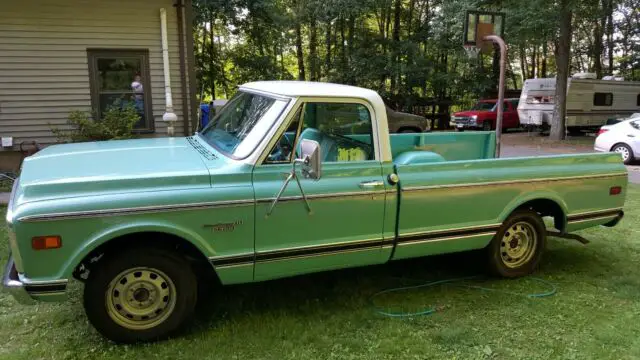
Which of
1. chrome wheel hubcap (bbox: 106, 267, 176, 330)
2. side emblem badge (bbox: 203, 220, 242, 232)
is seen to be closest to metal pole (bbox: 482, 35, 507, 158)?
side emblem badge (bbox: 203, 220, 242, 232)

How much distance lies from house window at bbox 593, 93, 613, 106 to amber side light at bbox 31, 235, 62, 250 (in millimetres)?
24187

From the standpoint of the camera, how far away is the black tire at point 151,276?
11.2ft

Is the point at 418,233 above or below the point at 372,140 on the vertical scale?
below

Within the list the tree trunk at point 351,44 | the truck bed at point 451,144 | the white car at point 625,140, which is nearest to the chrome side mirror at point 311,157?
the truck bed at point 451,144

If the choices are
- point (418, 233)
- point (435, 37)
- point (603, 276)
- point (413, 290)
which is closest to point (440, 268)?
point (413, 290)

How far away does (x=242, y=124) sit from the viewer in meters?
4.18

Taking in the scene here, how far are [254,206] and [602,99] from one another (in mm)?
23768

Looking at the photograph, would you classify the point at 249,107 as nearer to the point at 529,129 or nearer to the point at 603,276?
the point at 603,276

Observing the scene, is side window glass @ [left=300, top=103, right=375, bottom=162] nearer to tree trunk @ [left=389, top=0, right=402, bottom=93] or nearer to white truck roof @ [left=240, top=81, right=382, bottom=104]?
white truck roof @ [left=240, top=81, right=382, bottom=104]

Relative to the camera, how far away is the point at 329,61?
88.9ft

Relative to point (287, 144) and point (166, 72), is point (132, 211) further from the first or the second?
point (166, 72)

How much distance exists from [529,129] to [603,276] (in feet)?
66.9

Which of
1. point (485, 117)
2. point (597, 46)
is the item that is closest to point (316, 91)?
point (485, 117)

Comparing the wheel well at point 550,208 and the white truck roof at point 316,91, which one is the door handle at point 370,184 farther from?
the wheel well at point 550,208
